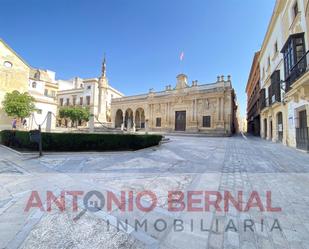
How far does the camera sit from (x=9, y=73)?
17.3 metres

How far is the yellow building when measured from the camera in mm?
16797

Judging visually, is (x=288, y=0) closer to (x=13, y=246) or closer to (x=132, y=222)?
(x=132, y=222)

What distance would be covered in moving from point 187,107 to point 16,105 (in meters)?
21.5

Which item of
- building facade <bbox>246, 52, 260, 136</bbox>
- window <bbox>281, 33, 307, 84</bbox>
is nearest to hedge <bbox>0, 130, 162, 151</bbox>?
window <bbox>281, 33, 307, 84</bbox>

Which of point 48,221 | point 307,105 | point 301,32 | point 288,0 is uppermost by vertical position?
point 288,0

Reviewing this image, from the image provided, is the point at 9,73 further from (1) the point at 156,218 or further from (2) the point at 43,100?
(1) the point at 156,218

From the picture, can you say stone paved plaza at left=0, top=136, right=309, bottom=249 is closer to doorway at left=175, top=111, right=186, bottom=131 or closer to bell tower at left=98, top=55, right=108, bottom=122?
doorway at left=175, top=111, right=186, bottom=131

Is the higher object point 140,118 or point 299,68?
point 299,68

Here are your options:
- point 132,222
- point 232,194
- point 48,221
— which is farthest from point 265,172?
point 48,221

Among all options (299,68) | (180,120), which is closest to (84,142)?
(299,68)

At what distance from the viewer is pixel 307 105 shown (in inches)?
299

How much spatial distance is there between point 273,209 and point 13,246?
3.39 metres

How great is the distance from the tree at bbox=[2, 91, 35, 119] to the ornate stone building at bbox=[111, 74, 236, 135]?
1028cm

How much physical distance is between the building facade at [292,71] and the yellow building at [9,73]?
24.4m
